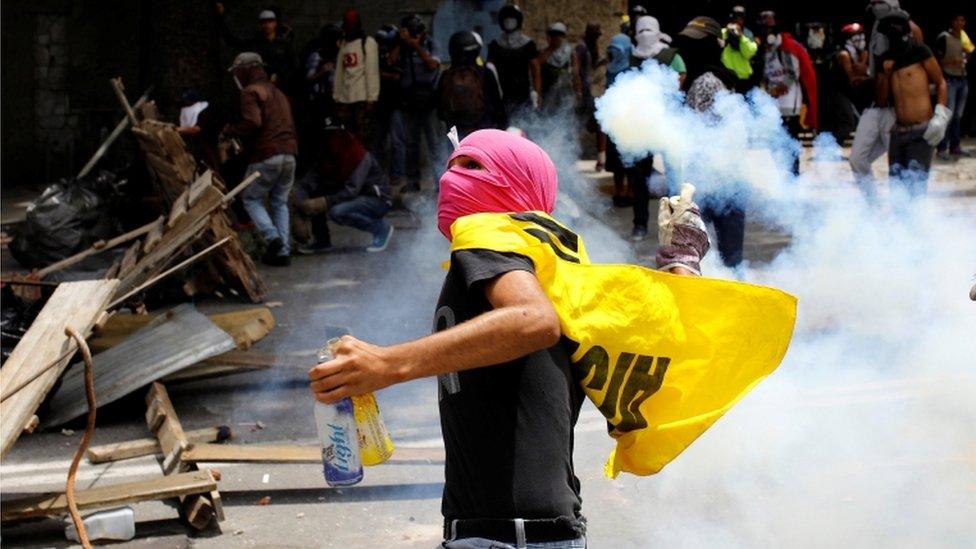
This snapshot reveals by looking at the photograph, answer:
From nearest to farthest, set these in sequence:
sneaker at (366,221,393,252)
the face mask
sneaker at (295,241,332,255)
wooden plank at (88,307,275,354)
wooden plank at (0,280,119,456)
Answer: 1. wooden plank at (0,280,119,456)
2. wooden plank at (88,307,275,354)
3. sneaker at (366,221,393,252)
4. sneaker at (295,241,332,255)
5. the face mask

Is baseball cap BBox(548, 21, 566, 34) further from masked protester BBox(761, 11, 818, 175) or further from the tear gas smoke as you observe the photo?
the tear gas smoke

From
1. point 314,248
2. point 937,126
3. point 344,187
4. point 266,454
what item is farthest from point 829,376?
point 314,248

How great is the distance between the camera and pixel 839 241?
8.89m

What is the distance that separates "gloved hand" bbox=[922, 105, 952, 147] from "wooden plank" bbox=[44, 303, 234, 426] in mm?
5767

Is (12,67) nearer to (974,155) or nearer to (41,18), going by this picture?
(41,18)

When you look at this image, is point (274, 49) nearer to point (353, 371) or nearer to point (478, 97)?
point (478, 97)

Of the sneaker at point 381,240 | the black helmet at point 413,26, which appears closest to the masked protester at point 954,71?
the black helmet at point 413,26

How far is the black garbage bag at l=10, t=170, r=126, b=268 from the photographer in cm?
1080

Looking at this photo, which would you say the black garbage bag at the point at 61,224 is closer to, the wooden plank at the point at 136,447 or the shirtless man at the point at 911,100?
the wooden plank at the point at 136,447

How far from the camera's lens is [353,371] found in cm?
249

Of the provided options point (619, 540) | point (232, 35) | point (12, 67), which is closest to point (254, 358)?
point (619, 540)

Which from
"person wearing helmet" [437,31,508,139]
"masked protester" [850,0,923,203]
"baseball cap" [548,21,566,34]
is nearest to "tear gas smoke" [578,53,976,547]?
"masked protester" [850,0,923,203]

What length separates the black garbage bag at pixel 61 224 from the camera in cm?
1080

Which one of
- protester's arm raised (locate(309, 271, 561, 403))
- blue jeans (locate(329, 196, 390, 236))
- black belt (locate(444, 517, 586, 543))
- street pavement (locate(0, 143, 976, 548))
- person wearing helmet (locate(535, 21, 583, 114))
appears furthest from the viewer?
person wearing helmet (locate(535, 21, 583, 114))
